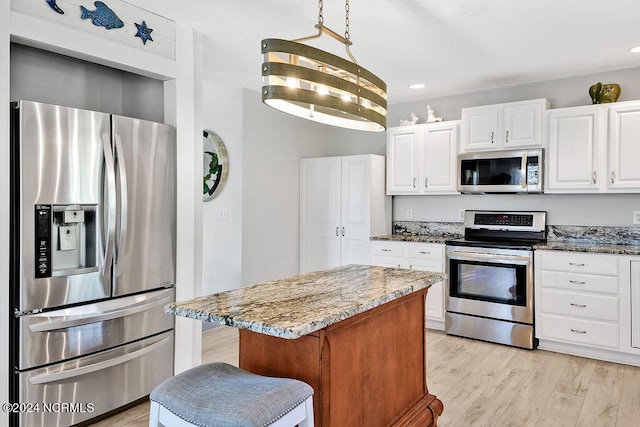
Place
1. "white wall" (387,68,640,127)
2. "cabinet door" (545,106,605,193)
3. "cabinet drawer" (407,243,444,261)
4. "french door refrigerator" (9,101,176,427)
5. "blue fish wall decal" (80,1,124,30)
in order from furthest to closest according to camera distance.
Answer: "cabinet drawer" (407,243,444,261)
"white wall" (387,68,640,127)
"cabinet door" (545,106,605,193)
"blue fish wall decal" (80,1,124,30)
"french door refrigerator" (9,101,176,427)

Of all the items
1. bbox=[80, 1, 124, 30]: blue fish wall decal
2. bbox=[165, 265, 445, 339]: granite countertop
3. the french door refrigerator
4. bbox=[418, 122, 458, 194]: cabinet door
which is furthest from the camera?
bbox=[418, 122, 458, 194]: cabinet door

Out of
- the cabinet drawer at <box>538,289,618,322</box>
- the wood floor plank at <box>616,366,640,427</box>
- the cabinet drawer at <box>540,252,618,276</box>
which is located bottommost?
the wood floor plank at <box>616,366,640,427</box>

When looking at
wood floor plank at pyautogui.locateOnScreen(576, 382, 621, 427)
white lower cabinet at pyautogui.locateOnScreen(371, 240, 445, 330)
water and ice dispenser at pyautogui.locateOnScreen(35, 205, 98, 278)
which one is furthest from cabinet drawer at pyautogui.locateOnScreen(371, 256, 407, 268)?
water and ice dispenser at pyautogui.locateOnScreen(35, 205, 98, 278)

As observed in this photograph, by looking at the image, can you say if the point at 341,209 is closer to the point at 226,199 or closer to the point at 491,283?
the point at 226,199

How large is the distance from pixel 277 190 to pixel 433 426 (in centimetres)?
310

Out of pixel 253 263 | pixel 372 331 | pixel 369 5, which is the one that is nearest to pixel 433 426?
pixel 372 331

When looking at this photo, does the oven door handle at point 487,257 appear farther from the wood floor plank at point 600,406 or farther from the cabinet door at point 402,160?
the wood floor plank at point 600,406

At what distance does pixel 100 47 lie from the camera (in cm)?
253

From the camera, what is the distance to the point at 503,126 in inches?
164

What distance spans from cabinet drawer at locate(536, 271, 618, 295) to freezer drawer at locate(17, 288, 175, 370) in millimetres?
2999

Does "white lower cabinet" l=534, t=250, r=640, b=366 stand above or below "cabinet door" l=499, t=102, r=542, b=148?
below

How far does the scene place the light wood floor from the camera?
260cm

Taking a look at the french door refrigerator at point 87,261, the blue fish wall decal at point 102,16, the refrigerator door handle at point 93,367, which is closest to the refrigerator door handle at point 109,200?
the french door refrigerator at point 87,261

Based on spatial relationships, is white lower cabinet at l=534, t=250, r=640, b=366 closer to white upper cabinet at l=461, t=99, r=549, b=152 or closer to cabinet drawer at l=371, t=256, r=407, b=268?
white upper cabinet at l=461, t=99, r=549, b=152
